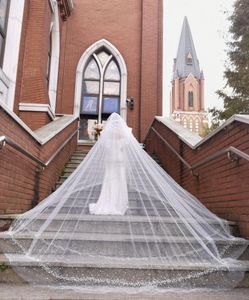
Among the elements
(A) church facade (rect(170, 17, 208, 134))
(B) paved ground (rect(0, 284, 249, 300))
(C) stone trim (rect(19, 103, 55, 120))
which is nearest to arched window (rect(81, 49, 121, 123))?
(C) stone trim (rect(19, 103, 55, 120))

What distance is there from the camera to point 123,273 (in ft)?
9.04

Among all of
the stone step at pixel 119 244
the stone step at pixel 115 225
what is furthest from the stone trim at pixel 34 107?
the stone step at pixel 119 244

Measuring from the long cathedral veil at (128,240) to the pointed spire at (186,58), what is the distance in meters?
60.0

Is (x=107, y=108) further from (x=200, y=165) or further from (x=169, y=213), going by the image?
(x=169, y=213)

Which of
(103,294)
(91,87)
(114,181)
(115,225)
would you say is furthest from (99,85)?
(103,294)

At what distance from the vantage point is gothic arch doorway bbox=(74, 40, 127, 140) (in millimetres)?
11344

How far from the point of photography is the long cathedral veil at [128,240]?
2742 millimetres

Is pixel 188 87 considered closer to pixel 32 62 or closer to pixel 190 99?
pixel 190 99

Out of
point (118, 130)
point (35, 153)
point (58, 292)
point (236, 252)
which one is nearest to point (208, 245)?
point (236, 252)

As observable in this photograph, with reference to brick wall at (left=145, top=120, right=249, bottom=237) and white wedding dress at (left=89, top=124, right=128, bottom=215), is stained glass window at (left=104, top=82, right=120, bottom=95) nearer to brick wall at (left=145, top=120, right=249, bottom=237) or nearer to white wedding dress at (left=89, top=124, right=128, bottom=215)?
brick wall at (left=145, top=120, right=249, bottom=237)

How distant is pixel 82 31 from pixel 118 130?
821cm

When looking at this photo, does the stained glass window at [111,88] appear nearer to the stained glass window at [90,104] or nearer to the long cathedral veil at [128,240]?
the stained glass window at [90,104]

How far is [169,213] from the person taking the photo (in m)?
3.25

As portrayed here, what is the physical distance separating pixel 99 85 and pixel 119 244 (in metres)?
9.16
